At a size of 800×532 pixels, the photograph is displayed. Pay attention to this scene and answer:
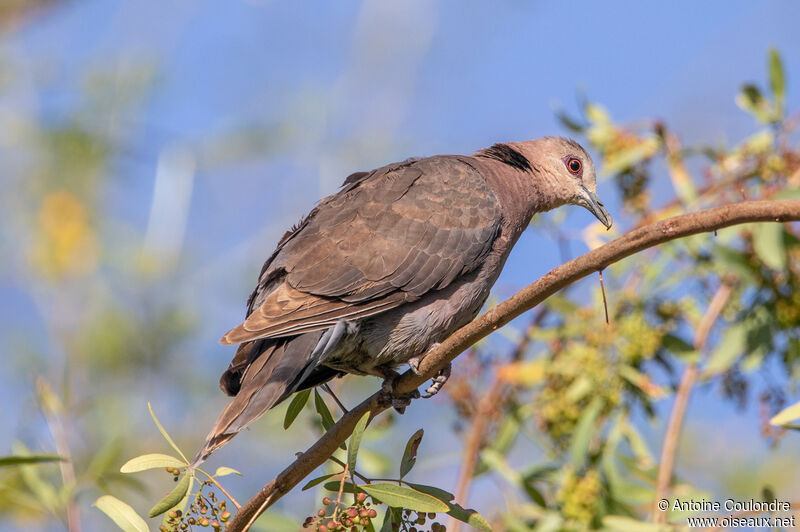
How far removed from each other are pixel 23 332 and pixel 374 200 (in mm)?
4576

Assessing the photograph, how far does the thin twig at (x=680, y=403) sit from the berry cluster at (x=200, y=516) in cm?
184

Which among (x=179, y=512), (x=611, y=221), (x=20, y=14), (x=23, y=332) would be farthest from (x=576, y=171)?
(x=20, y=14)

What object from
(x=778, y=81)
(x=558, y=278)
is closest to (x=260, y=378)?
(x=558, y=278)

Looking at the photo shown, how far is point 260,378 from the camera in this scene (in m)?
3.35

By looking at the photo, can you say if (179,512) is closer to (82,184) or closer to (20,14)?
(82,184)

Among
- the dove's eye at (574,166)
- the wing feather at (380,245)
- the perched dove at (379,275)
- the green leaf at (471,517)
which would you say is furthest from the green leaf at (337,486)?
the dove's eye at (574,166)

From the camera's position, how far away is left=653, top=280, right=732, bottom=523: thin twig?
3682mm

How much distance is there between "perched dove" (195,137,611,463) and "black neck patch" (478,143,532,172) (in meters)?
0.22

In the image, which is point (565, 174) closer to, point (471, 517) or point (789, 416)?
point (789, 416)

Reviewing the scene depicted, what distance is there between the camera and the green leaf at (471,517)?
2.81m

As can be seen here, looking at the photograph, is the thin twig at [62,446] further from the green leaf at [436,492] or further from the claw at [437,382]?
the claw at [437,382]

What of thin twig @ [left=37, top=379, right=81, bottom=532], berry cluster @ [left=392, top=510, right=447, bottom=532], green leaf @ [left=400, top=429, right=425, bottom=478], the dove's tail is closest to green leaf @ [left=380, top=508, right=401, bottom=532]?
berry cluster @ [left=392, top=510, right=447, bottom=532]

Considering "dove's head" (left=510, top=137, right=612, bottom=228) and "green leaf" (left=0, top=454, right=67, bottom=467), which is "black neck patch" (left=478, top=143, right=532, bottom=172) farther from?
"green leaf" (left=0, top=454, right=67, bottom=467)

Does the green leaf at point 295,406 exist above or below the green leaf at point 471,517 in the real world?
above
